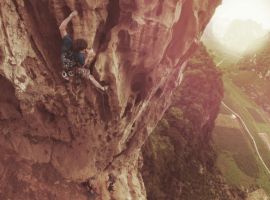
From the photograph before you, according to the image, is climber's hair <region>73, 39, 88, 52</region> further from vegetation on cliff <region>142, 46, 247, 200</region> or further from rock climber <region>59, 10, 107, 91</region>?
vegetation on cliff <region>142, 46, 247, 200</region>

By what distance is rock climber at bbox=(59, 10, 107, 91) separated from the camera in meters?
11.7

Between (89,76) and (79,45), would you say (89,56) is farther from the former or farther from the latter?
(89,76)

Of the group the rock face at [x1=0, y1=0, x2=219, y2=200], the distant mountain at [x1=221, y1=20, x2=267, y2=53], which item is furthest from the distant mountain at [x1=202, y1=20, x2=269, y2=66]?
the rock face at [x1=0, y1=0, x2=219, y2=200]

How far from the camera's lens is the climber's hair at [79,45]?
12014 mm

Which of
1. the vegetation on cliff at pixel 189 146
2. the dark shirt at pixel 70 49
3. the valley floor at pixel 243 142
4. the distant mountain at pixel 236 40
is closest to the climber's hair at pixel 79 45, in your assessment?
the dark shirt at pixel 70 49

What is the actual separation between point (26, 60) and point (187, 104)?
30767mm

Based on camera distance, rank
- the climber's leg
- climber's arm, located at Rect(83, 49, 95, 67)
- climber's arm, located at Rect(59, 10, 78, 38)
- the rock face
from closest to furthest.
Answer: climber's arm, located at Rect(59, 10, 78, 38) → the rock face → climber's arm, located at Rect(83, 49, 95, 67) → the climber's leg

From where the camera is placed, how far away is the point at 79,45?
1209 centimetres

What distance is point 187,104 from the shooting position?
41219 millimetres

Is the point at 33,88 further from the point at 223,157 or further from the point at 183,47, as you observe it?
the point at 223,157

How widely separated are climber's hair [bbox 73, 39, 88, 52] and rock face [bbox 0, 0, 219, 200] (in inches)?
7.8

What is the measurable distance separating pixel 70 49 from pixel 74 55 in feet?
0.78

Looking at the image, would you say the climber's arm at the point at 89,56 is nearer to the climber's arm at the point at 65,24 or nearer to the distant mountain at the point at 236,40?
the climber's arm at the point at 65,24

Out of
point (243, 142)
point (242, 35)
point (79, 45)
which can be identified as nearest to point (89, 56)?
point (79, 45)
